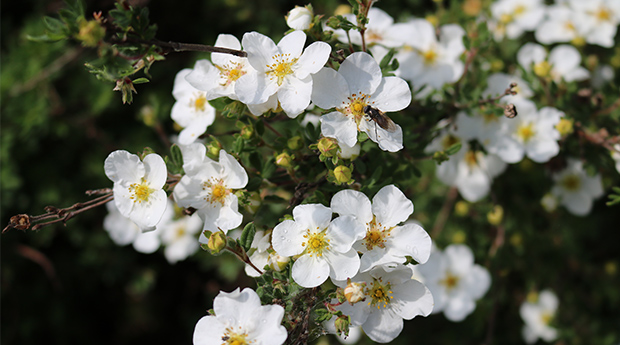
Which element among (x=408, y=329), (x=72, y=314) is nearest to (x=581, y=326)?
(x=408, y=329)

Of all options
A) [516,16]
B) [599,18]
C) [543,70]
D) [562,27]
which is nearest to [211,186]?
[543,70]

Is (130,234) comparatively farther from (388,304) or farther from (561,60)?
(561,60)

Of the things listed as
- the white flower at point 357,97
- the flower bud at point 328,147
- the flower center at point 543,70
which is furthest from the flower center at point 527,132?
the flower bud at point 328,147

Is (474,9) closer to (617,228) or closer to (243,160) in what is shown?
(617,228)

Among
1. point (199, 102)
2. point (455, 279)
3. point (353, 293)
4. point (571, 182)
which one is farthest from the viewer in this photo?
point (455, 279)

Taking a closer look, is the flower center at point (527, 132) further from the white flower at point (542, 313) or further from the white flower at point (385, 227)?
the white flower at point (542, 313)

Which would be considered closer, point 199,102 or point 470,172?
point 199,102
